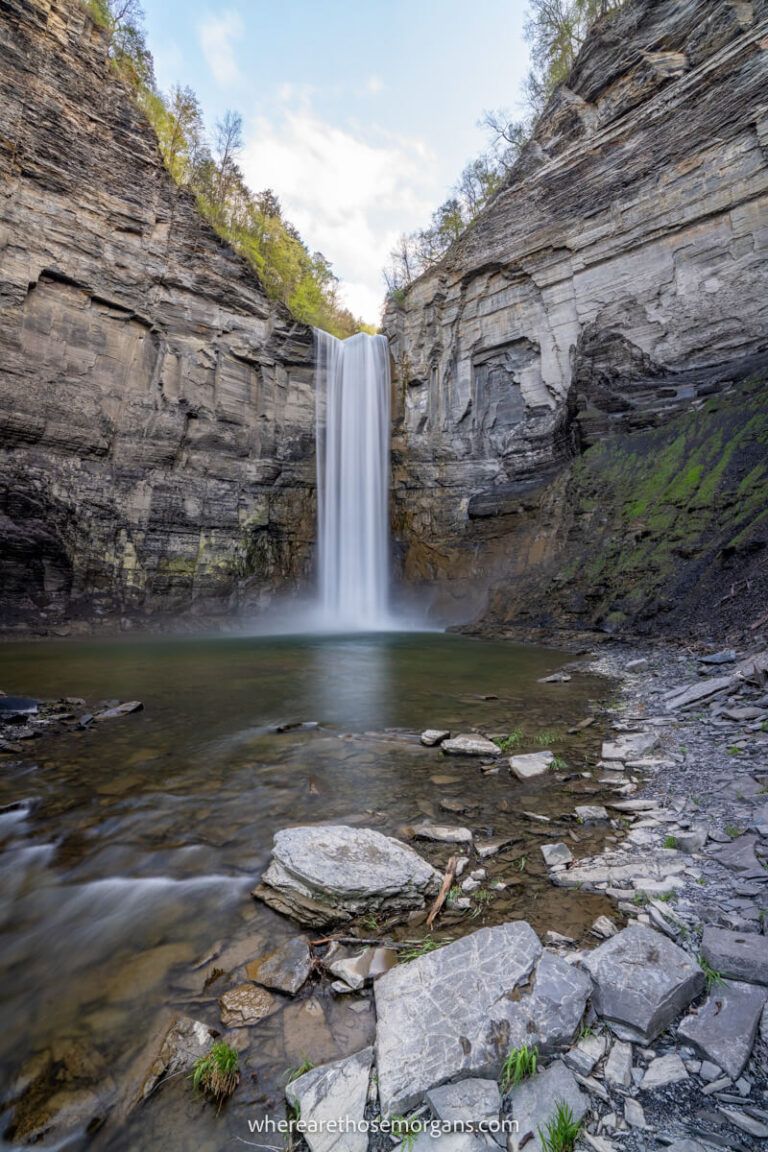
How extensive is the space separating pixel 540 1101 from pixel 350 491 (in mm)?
22831

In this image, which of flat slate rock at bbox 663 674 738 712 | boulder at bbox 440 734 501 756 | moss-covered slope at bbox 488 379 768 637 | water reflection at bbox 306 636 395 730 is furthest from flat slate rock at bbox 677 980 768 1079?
moss-covered slope at bbox 488 379 768 637

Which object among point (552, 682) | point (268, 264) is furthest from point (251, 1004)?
point (268, 264)

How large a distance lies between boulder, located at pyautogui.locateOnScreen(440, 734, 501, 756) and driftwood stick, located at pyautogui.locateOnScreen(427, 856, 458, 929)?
5.62 ft

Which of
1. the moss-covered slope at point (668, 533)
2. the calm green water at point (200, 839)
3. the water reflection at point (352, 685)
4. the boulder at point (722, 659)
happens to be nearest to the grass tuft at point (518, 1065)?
the calm green water at point (200, 839)

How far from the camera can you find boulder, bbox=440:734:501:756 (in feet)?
14.2

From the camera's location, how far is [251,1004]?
5.87ft

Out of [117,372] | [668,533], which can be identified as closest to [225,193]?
[117,372]

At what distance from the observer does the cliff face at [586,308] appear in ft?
47.7

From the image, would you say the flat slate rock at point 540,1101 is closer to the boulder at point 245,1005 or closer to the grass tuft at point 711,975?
the grass tuft at point 711,975

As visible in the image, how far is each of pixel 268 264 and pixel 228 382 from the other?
13376 millimetres

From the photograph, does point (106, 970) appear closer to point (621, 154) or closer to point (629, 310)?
point (629, 310)

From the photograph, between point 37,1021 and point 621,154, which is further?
point 621,154

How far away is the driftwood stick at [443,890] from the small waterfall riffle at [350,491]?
67.2ft

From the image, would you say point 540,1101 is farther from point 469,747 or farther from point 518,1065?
point 469,747
